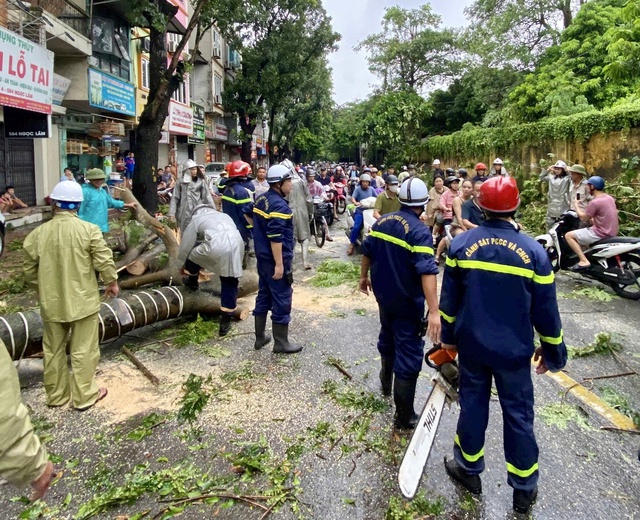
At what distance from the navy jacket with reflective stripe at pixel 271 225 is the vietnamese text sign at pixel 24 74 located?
801 cm

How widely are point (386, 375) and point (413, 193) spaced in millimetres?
1508

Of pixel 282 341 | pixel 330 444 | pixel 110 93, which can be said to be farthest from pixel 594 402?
pixel 110 93

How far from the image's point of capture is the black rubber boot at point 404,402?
334 centimetres

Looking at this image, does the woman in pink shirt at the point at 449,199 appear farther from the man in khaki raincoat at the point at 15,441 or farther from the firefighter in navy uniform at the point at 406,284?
the man in khaki raincoat at the point at 15,441

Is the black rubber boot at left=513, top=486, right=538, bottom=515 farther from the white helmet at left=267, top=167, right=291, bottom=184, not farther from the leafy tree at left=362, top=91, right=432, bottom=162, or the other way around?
the leafy tree at left=362, top=91, right=432, bottom=162

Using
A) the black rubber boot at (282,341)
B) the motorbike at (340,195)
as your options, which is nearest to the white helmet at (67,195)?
the black rubber boot at (282,341)

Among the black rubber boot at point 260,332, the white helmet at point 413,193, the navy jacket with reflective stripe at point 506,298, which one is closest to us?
the navy jacket with reflective stripe at point 506,298

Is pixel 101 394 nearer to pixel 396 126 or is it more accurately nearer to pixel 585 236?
pixel 585 236

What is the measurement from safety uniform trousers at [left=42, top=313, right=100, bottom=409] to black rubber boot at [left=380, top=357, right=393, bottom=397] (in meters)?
2.36

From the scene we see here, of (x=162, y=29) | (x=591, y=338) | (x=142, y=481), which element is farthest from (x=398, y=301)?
(x=162, y=29)

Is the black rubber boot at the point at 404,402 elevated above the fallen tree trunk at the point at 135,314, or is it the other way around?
the fallen tree trunk at the point at 135,314

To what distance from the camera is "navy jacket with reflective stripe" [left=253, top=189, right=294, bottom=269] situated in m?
4.60

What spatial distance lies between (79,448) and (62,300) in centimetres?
112

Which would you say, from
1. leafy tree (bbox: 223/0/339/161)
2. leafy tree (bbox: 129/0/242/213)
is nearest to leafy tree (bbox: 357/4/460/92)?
leafy tree (bbox: 223/0/339/161)
